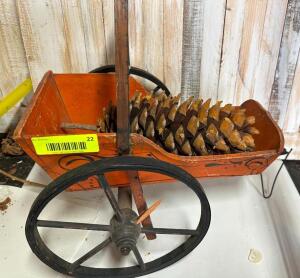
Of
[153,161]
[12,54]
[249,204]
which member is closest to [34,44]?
[12,54]

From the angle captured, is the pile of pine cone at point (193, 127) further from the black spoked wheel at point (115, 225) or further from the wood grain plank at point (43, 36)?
the wood grain plank at point (43, 36)

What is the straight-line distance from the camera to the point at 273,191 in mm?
862

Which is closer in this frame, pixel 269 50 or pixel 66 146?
pixel 66 146

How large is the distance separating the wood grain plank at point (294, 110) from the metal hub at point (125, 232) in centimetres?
62

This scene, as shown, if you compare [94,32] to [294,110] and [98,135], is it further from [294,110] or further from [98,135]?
[294,110]

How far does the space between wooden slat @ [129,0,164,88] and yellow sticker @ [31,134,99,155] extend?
413mm

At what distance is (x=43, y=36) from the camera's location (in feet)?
2.84

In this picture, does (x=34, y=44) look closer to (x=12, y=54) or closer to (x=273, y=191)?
(x=12, y=54)

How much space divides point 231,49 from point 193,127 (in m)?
0.35

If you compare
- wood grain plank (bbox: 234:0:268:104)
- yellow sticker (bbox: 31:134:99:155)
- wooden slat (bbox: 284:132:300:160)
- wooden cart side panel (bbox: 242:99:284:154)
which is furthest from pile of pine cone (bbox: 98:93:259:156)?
wooden slat (bbox: 284:132:300:160)

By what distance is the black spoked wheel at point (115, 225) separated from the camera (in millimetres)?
519

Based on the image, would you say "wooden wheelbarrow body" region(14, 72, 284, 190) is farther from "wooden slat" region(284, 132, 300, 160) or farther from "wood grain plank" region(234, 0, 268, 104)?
"wooden slat" region(284, 132, 300, 160)

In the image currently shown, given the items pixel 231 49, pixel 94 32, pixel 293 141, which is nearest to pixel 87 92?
pixel 94 32

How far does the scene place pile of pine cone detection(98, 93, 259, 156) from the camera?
63 cm
